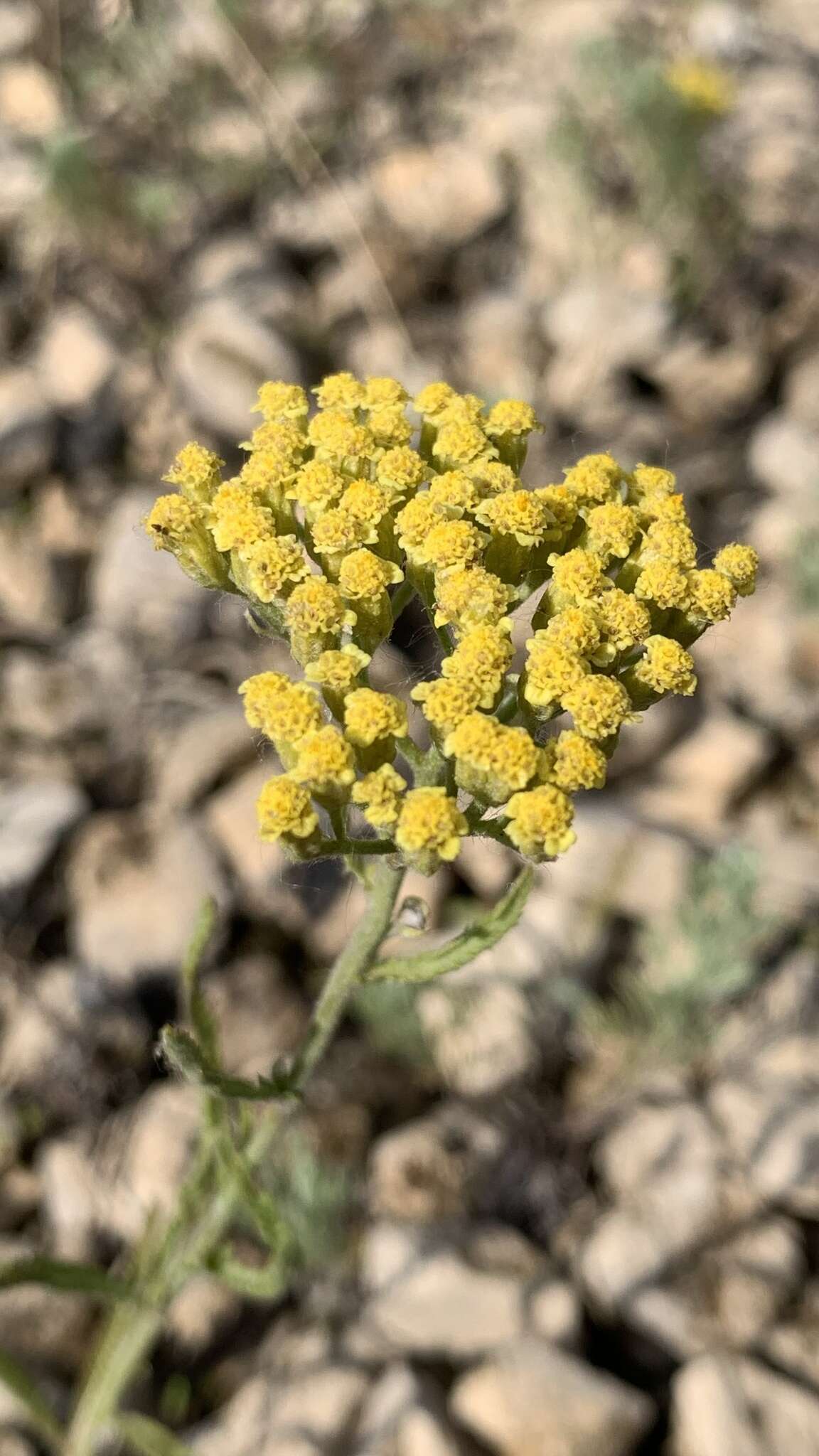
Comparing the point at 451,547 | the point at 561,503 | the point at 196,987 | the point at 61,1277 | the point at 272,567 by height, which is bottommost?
the point at 61,1277

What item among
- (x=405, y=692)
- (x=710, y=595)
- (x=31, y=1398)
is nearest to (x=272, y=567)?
(x=710, y=595)

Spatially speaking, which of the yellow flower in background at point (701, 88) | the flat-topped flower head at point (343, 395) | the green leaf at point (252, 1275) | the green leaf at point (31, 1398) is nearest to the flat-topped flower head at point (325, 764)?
the flat-topped flower head at point (343, 395)

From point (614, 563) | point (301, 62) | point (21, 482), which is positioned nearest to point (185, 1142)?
point (614, 563)

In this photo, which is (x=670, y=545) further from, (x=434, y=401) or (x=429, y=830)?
(x=429, y=830)

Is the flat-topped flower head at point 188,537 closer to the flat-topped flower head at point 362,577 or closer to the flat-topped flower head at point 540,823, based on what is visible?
the flat-topped flower head at point 362,577

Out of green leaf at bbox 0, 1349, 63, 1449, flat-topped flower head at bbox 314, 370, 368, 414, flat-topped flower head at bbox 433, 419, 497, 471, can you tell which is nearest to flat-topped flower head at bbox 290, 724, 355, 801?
flat-topped flower head at bbox 433, 419, 497, 471
